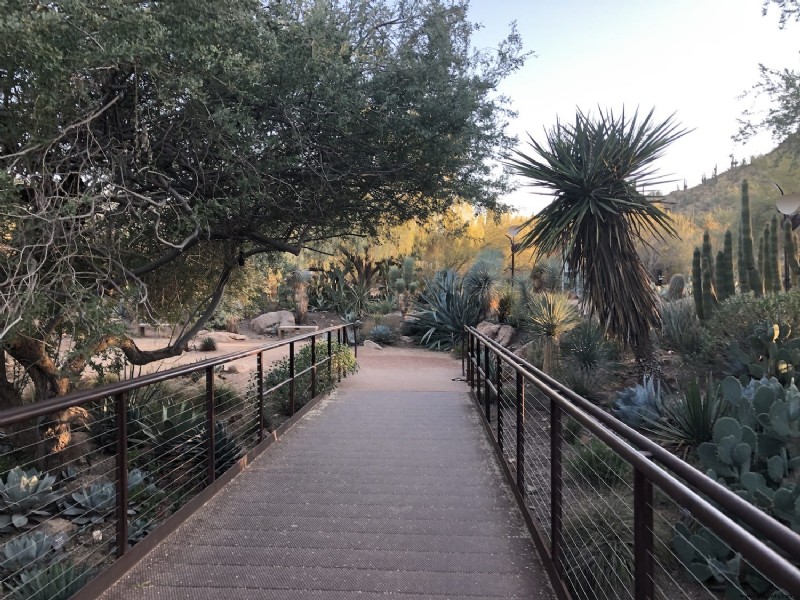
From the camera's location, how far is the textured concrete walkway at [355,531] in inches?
117

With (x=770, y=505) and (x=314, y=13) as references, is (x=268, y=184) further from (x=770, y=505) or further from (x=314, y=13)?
(x=770, y=505)

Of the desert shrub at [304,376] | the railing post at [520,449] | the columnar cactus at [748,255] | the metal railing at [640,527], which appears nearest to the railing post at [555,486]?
the metal railing at [640,527]

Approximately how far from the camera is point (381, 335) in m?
20.1

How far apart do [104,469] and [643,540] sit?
6.89m

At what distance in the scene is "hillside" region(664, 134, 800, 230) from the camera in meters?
19.3

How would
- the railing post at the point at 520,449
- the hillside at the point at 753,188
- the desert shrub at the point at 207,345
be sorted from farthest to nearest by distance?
the hillside at the point at 753,188, the desert shrub at the point at 207,345, the railing post at the point at 520,449

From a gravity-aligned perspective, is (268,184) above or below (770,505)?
above

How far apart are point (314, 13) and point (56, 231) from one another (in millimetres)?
3227

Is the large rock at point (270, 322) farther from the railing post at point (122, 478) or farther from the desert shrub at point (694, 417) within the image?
the railing post at point (122, 478)

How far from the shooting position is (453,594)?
291cm

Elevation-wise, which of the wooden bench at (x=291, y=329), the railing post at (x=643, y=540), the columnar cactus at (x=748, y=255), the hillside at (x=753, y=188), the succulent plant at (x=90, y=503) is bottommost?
the succulent plant at (x=90, y=503)

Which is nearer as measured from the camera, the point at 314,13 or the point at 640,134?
the point at 314,13

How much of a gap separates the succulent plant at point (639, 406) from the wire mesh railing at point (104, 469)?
160 inches

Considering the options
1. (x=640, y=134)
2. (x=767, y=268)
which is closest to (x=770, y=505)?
(x=640, y=134)
